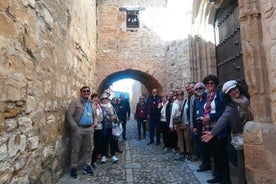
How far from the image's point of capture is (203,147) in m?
3.98

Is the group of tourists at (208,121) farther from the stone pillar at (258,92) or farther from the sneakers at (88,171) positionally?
the sneakers at (88,171)

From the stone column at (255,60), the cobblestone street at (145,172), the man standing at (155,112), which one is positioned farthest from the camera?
the man standing at (155,112)

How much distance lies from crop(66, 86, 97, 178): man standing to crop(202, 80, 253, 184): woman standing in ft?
6.84

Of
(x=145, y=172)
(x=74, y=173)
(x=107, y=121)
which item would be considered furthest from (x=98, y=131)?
(x=145, y=172)

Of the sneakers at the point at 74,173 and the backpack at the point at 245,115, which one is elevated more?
the backpack at the point at 245,115

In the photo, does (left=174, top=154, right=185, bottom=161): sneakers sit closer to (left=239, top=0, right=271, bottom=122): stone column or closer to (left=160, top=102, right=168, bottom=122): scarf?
(left=160, top=102, right=168, bottom=122): scarf

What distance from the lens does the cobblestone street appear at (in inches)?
147

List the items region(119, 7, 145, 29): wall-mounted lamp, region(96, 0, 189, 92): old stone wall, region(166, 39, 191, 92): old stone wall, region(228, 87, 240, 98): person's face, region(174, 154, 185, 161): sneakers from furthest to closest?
region(119, 7, 145, 29): wall-mounted lamp < region(96, 0, 189, 92): old stone wall < region(166, 39, 191, 92): old stone wall < region(174, 154, 185, 161): sneakers < region(228, 87, 240, 98): person's face

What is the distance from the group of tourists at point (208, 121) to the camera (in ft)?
9.09

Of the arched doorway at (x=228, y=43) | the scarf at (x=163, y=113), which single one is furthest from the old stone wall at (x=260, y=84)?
the scarf at (x=163, y=113)

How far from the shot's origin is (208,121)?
11.8ft

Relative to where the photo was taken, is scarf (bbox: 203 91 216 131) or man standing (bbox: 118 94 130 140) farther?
man standing (bbox: 118 94 130 140)

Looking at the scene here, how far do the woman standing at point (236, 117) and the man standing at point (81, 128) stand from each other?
6.84 feet

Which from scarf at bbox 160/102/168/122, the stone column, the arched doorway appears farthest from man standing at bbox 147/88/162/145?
the stone column
